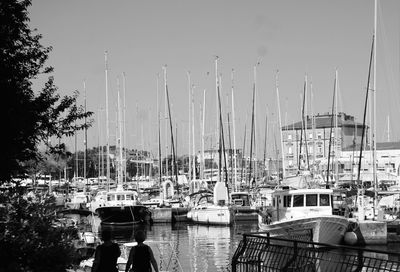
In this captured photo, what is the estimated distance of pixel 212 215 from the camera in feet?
192

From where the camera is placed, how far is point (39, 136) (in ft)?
55.3

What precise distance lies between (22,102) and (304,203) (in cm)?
2333

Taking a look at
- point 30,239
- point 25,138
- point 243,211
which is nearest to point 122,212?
point 243,211

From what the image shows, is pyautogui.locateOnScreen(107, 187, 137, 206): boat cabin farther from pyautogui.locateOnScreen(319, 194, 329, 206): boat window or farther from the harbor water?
pyautogui.locateOnScreen(319, 194, 329, 206): boat window

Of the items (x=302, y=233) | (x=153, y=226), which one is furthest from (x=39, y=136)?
(x=153, y=226)

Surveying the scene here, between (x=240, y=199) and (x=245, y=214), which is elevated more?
(x=240, y=199)

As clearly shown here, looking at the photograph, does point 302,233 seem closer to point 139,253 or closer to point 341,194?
point 139,253

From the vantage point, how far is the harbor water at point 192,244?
3180 centimetres

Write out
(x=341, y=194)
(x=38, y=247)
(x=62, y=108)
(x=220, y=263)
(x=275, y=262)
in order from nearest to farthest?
(x=38, y=247) < (x=275, y=262) < (x=62, y=108) < (x=220, y=263) < (x=341, y=194)

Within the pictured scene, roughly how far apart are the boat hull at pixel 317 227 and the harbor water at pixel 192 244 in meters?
2.49

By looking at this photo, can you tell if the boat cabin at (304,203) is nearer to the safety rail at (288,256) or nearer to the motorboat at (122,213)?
the safety rail at (288,256)

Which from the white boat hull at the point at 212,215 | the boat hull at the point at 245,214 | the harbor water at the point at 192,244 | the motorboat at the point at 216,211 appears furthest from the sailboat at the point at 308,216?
the boat hull at the point at 245,214

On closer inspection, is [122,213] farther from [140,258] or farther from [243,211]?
[140,258]

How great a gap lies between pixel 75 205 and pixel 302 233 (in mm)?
48344
